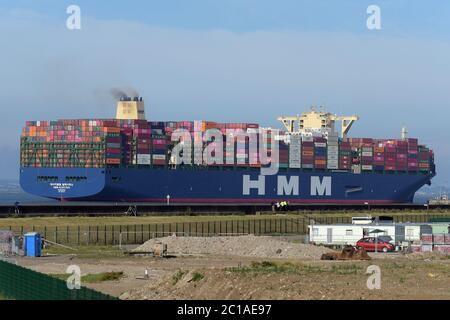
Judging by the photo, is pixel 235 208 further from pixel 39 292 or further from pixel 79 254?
pixel 39 292

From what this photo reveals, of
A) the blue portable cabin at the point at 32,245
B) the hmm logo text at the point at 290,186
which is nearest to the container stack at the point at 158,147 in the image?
the hmm logo text at the point at 290,186

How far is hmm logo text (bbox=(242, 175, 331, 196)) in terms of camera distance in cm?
11688

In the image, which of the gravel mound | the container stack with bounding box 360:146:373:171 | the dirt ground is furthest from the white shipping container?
the dirt ground

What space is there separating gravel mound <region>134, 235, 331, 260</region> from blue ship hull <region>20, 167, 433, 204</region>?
194 feet

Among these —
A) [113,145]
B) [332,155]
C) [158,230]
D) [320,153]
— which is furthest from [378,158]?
[158,230]

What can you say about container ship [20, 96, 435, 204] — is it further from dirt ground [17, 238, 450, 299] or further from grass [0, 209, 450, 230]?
dirt ground [17, 238, 450, 299]

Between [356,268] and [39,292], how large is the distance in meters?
14.3

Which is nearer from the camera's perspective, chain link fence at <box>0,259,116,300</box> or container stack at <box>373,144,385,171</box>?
chain link fence at <box>0,259,116,300</box>

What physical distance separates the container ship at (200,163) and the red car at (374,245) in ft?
198

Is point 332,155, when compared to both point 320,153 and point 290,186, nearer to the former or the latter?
point 320,153

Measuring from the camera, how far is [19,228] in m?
60.1

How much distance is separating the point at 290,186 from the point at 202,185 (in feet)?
43.0

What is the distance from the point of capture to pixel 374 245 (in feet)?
162

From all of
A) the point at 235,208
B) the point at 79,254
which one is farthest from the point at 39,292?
the point at 235,208
